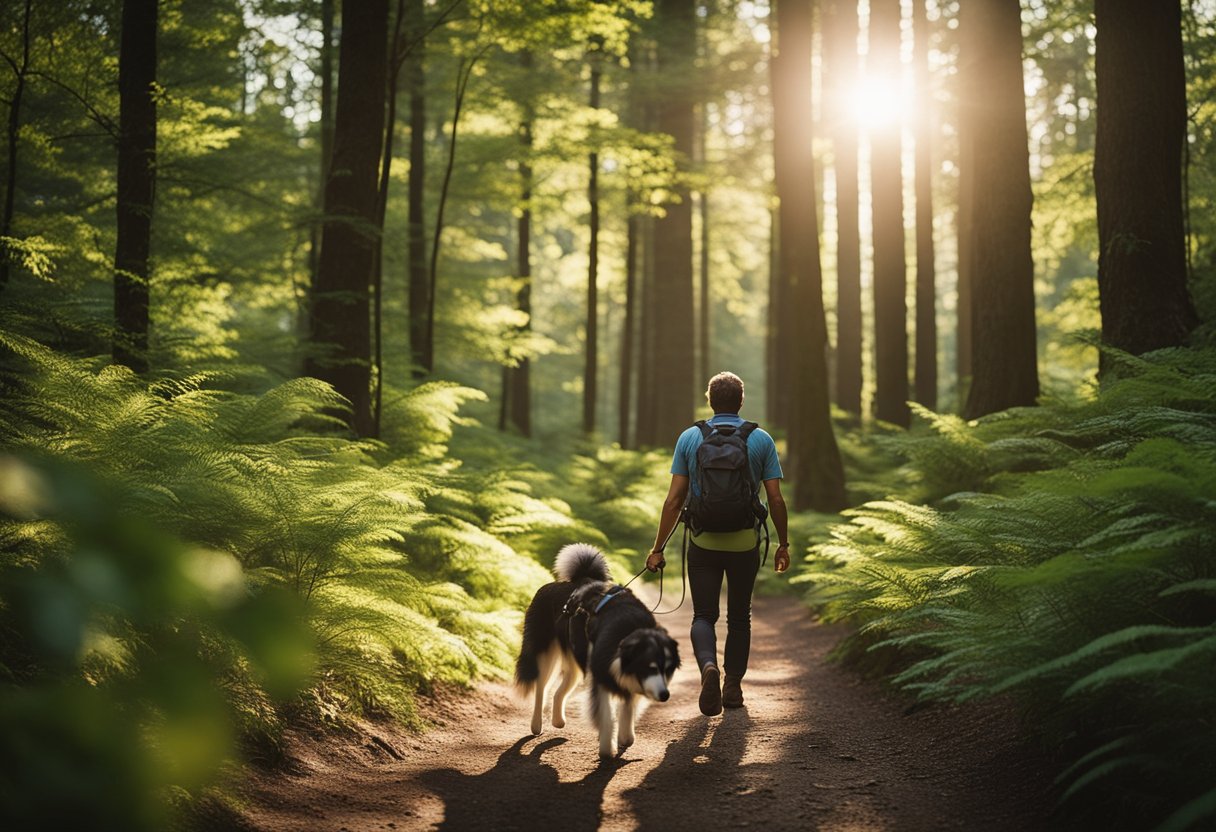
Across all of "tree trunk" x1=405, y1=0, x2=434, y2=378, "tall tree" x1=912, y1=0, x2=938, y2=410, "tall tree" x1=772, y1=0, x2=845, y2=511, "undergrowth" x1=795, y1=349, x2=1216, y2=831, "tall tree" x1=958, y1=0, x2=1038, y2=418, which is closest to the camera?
"undergrowth" x1=795, y1=349, x2=1216, y2=831

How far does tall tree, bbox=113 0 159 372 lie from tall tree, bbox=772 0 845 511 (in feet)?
30.4

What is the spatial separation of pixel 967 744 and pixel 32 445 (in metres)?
5.51

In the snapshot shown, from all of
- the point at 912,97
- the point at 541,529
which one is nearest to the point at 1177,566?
the point at 541,529

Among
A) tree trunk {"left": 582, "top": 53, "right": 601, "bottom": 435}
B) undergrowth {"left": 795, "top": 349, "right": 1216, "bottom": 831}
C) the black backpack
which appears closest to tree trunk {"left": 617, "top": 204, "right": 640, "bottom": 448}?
tree trunk {"left": 582, "top": 53, "right": 601, "bottom": 435}

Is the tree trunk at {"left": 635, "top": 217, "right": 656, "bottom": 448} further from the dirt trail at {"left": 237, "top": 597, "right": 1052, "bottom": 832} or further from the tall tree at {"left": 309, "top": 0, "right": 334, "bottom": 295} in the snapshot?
the dirt trail at {"left": 237, "top": 597, "right": 1052, "bottom": 832}

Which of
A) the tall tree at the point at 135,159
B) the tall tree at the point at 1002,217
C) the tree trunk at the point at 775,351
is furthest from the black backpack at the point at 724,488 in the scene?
the tree trunk at the point at 775,351

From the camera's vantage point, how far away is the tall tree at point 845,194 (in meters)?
20.4

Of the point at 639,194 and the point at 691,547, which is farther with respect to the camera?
the point at 639,194

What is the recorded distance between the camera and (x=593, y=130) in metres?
17.2

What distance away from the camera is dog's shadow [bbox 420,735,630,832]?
432 centimetres

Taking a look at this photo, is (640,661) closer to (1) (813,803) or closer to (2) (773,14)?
(1) (813,803)

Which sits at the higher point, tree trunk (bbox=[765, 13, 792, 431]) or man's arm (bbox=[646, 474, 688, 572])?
tree trunk (bbox=[765, 13, 792, 431])

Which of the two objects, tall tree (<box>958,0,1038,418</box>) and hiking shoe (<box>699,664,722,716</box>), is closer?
hiking shoe (<box>699,664,722,716</box>)

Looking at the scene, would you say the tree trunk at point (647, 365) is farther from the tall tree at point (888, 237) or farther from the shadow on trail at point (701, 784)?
the shadow on trail at point (701, 784)
